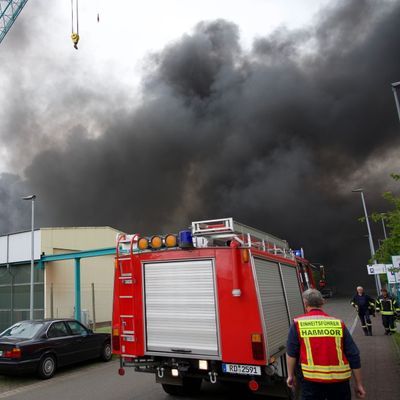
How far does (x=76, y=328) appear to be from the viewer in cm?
1059

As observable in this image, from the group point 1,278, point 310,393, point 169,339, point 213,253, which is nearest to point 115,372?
point 169,339

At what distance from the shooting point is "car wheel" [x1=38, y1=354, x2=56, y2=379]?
9039 millimetres

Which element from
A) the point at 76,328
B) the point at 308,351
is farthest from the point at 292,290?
the point at 76,328

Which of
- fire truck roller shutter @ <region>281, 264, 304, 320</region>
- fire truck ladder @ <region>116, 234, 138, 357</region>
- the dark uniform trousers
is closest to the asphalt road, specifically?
fire truck ladder @ <region>116, 234, 138, 357</region>

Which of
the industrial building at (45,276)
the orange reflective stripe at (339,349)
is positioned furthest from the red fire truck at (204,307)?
the industrial building at (45,276)

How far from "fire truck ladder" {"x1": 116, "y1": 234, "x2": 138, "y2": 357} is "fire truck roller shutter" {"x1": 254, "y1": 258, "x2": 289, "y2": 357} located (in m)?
1.99

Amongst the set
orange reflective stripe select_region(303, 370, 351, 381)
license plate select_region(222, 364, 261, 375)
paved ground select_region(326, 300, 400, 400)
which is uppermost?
orange reflective stripe select_region(303, 370, 351, 381)

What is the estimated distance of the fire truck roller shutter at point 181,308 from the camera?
5.58m

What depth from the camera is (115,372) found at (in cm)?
954

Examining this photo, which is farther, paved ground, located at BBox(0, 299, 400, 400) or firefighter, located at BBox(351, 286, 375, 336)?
firefighter, located at BBox(351, 286, 375, 336)

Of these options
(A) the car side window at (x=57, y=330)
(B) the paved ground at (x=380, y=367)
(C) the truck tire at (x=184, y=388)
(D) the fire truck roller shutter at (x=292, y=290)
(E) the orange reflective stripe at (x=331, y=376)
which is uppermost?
(D) the fire truck roller shutter at (x=292, y=290)

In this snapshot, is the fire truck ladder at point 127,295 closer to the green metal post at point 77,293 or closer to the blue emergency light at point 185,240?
the blue emergency light at point 185,240

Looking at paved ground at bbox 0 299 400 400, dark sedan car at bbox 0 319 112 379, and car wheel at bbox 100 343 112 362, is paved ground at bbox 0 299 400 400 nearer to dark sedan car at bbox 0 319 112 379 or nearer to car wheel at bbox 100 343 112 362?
dark sedan car at bbox 0 319 112 379

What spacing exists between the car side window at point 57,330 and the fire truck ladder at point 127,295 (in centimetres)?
436
